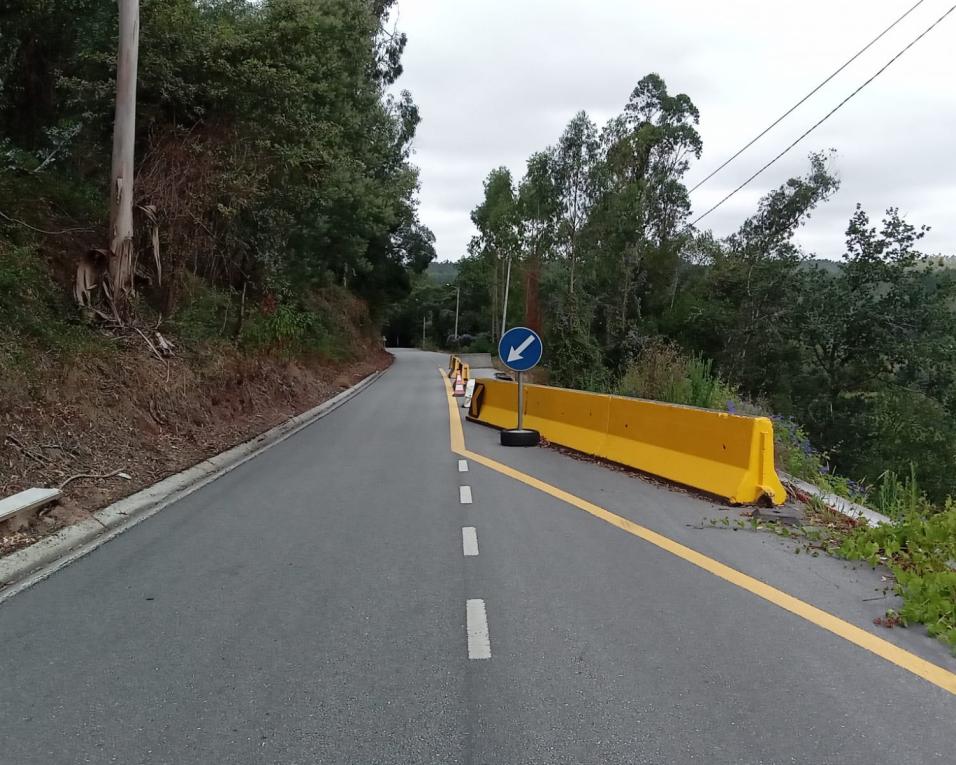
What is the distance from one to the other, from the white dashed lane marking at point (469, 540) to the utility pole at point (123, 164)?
821 centimetres

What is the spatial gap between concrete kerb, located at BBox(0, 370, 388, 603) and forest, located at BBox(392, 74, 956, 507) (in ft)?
25.7

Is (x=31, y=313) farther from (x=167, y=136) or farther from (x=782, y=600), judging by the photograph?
(x=782, y=600)

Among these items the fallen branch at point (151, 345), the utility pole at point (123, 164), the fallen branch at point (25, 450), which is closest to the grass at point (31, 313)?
the utility pole at point (123, 164)

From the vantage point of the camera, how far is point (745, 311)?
125 ft

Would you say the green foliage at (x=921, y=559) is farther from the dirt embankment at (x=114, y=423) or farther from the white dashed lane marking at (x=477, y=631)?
the dirt embankment at (x=114, y=423)

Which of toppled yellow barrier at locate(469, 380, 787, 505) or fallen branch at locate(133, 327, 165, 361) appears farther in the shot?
fallen branch at locate(133, 327, 165, 361)

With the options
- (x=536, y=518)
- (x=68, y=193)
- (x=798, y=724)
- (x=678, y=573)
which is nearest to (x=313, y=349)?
(x=68, y=193)

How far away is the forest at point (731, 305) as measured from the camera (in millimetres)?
25000

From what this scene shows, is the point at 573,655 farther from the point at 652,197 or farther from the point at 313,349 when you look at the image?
the point at 652,197

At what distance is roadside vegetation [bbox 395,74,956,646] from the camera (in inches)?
753

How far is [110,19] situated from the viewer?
1335cm

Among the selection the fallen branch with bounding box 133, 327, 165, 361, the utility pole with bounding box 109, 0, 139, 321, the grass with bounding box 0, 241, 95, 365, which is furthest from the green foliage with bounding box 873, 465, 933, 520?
the utility pole with bounding box 109, 0, 139, 321

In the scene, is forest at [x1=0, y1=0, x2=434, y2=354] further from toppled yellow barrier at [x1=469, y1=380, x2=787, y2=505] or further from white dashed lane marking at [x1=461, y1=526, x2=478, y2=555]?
toppled yellow barrier at [x1=469, y1=380, x2=787, y2=505]

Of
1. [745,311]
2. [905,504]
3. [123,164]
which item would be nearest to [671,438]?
[905,504]
